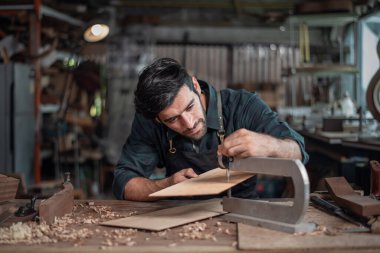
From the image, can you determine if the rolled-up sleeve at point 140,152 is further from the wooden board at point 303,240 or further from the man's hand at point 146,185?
the wooden board at point 303,240

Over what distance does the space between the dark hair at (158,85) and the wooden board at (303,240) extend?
69 cm

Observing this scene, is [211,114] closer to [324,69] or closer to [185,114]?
[185,114]

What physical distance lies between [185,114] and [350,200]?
78 centimetres

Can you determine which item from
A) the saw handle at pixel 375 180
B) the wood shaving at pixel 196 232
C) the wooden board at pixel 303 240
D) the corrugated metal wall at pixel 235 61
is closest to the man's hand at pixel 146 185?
the wood shaving at pixel 196 232

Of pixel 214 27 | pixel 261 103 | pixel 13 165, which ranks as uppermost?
pixel 214 27

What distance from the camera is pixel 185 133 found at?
7.82 ft

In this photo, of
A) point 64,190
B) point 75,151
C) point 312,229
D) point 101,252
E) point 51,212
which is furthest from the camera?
point 75,151

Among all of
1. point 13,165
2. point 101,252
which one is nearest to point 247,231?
point 101,252

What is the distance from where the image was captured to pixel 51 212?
6.15 ft

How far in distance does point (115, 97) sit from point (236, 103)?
5.94 metres

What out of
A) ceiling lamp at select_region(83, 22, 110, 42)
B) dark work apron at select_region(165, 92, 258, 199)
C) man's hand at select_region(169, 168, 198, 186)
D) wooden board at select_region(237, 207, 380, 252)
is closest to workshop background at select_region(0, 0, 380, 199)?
ceiling lamp at select_region(83, 22, 110, 42)

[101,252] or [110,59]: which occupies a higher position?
[110,59]

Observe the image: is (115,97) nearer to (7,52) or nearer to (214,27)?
(214,27)

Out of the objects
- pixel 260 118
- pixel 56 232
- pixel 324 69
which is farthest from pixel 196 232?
pixel 324 69
